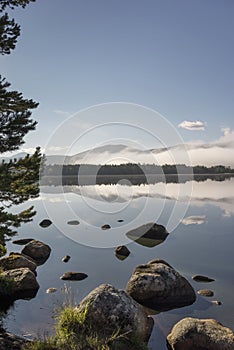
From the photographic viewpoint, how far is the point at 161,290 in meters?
13.3

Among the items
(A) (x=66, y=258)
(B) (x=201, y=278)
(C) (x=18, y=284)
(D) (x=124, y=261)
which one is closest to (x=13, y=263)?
(C) (x=18, y=284)

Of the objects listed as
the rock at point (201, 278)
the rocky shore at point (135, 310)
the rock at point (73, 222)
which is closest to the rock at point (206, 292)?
the rocky shore at point (135, 310)

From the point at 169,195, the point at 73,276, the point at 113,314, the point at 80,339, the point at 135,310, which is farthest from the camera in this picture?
the point at 169,195

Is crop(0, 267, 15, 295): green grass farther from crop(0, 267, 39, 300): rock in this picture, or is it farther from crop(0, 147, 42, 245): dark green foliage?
A: crop(0, 147, 42, 245): dark green foliage

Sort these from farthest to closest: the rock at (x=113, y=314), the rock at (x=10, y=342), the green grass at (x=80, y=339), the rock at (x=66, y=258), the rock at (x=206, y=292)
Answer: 1. the rock at (x=66, y=258)
2. the rock at (x=206, y=292)
3. the rock at (x=113, y=314)
4. the rock at (x=10, y=342)
5. the green grass at (x=80, y=339)

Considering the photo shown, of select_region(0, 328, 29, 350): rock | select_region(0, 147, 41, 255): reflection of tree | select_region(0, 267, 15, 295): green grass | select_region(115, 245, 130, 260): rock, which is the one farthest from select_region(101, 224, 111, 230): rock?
select_region(0, 328, 29, 350): rock

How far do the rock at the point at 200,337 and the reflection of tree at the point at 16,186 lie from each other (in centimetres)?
673

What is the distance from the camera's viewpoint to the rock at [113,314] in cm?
938

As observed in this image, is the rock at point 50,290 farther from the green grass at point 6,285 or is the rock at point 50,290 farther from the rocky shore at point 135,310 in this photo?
the green grass at point 6,285

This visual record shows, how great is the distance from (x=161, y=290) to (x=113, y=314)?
4.28 meters

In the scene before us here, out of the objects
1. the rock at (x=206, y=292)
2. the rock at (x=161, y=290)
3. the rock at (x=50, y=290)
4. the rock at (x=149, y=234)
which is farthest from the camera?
the rock at (x=149, y=234)

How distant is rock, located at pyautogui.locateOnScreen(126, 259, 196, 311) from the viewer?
43.1ft

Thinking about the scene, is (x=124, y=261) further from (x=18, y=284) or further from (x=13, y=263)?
(x=18, y=284)

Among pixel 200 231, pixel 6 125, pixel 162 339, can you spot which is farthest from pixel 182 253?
pixel 6 125
